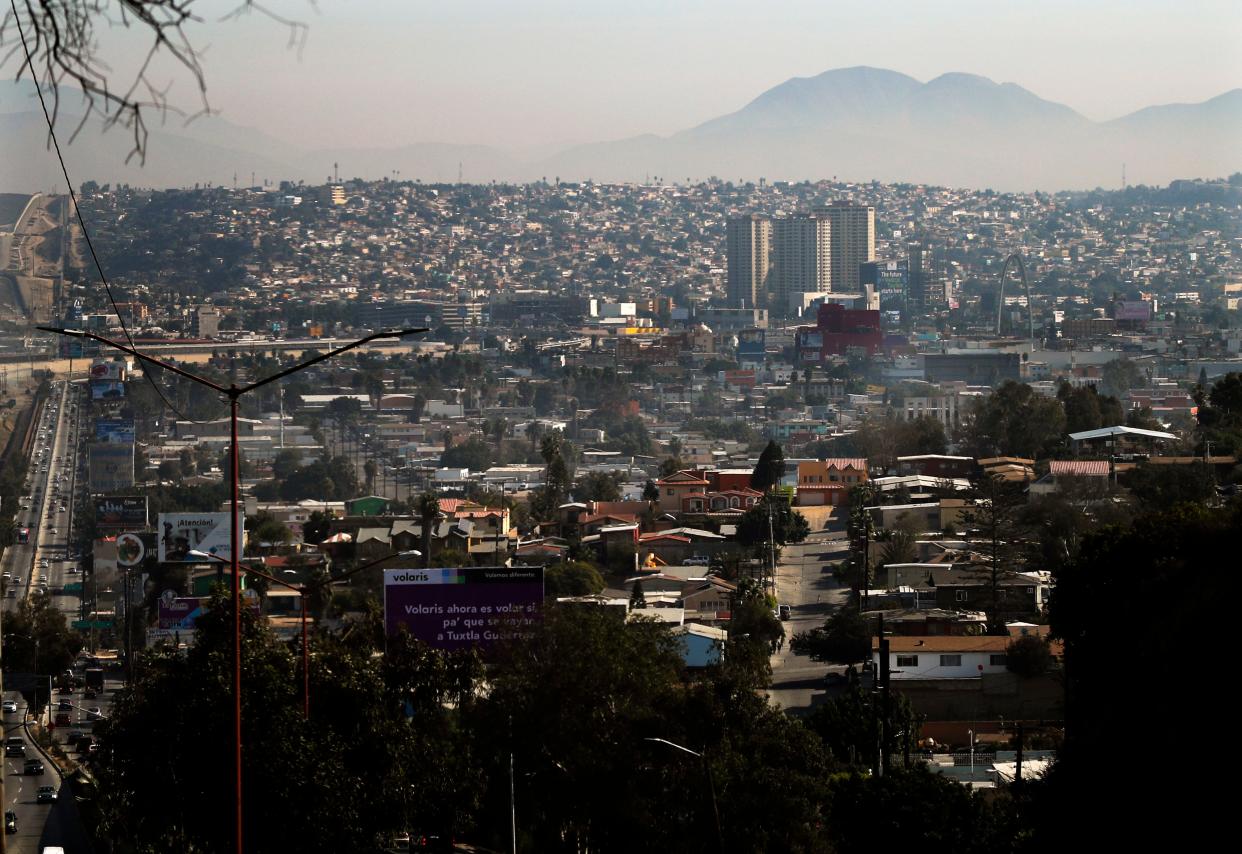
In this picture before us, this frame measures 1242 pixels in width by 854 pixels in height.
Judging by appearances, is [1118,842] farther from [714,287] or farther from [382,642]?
[714,287]

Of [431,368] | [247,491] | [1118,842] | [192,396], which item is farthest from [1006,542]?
[431,368]

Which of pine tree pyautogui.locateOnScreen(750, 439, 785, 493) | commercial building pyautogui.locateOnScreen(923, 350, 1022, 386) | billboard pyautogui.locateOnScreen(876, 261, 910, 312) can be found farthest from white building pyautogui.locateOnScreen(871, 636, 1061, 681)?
billboard pyautogui.locateOnScreen(876, 261, 910, 312)

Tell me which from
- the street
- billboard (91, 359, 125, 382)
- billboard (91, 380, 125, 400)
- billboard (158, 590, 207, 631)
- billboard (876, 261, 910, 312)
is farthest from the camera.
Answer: billboard (876, 261, 910, 312)

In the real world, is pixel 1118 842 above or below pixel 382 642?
above

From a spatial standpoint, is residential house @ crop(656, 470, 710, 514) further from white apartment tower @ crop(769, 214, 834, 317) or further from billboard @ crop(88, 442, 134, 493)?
white apartment tower @ crop(769, 214, 834, 317)

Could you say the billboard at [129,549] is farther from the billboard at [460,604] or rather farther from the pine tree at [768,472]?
the billboard at [460,604]

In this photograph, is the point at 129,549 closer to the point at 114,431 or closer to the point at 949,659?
the point at 949,659
